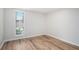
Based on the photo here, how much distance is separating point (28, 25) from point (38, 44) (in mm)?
361

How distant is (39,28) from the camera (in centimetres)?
152

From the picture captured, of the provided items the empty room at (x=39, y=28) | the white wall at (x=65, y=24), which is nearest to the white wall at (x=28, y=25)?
the empty room at (x=39, y=28)

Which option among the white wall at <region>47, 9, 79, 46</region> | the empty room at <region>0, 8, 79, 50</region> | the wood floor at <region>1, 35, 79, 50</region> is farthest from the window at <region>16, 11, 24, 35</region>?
the white wall at <region>47, 9, 79, 46</region>

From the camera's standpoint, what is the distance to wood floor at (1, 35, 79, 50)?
4.60 ft

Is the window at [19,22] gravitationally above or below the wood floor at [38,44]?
above

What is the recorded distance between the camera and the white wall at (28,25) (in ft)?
4.66

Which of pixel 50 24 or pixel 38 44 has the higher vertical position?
pixel 50 24

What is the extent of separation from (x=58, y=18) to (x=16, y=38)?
778mm

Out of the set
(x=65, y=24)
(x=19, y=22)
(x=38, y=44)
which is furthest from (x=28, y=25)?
(x=65, y=24)

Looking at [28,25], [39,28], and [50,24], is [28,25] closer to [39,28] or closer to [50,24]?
[39,28]

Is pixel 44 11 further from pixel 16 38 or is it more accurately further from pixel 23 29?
pixel 16 38

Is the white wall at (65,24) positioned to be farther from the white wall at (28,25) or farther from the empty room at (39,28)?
the white wall at (28,25)

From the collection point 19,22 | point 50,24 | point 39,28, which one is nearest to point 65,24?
point 50,24

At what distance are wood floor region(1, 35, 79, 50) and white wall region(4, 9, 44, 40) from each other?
0.09 m
